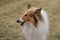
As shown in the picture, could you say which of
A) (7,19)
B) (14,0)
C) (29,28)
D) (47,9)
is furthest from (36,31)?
(14,0)

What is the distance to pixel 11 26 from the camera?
547 centimetres

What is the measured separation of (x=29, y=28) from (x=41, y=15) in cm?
36

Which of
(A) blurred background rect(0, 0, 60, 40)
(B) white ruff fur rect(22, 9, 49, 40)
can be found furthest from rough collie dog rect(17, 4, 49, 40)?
(A) blurred background rect(0, 0, 60, 40)

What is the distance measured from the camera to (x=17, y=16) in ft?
20.3

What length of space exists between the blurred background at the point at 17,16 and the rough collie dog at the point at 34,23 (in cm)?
116

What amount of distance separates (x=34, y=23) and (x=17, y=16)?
2651 millimetres

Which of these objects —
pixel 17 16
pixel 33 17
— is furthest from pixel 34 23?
pixel 17 16

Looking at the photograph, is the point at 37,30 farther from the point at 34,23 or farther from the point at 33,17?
the point at 33,17

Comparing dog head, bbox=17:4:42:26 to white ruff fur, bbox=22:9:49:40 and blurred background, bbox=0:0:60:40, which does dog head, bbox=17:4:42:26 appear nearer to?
white ruff fur, bbox=22:9:49:40

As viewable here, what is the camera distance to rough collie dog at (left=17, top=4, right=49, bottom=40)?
3543 mm

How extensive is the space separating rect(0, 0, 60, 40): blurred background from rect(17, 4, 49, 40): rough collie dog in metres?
1.16

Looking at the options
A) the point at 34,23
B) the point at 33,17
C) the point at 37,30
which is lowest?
the point at 37,30

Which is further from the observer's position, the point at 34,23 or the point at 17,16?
the point at 17,16

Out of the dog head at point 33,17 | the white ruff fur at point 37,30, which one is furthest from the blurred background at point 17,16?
the dog head at point 33,17
